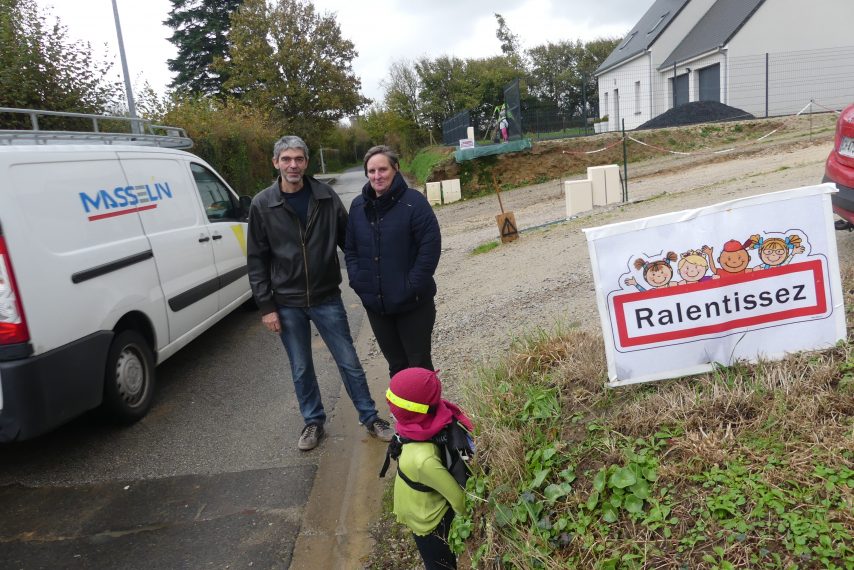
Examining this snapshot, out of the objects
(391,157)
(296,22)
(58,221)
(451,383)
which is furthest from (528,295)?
(296,22)

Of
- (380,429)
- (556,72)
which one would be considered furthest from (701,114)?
(556,72)

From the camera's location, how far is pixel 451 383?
4.78 m

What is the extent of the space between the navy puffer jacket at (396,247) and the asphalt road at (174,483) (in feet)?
4.13

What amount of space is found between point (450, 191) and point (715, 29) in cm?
1529

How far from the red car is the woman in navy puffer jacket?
3260mm

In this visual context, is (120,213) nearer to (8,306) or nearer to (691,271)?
(8,306)

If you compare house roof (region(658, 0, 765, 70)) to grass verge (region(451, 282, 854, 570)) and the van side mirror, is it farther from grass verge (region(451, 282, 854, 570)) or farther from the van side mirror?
grass verge (region(451, 282, 854, 570))

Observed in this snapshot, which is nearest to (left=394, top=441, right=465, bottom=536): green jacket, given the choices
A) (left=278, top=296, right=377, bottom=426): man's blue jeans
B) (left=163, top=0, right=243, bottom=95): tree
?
(left=278, top=296, right=377, bottom=426): man's blue jeans

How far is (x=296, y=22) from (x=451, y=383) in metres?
34.0

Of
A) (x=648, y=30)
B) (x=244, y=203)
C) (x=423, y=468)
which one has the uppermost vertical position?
(x=648, y=30)

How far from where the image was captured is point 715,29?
26.4 m

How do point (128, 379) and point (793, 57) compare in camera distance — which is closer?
point (128, 379)

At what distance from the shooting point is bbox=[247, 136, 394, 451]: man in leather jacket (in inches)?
156

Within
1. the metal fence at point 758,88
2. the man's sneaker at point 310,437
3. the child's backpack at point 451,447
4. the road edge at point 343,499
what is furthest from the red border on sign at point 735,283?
the metal fence at point 758,88
